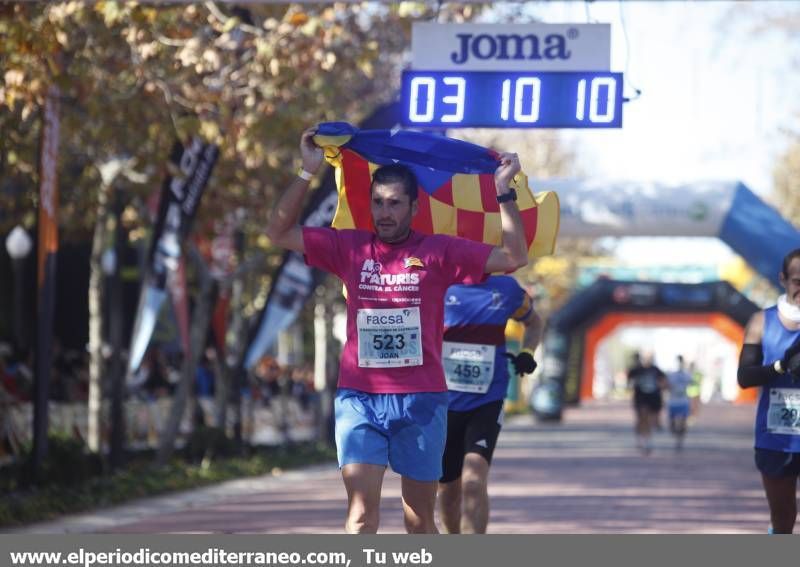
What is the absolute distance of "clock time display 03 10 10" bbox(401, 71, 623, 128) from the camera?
11.4 metres

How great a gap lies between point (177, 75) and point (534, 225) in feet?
22.1

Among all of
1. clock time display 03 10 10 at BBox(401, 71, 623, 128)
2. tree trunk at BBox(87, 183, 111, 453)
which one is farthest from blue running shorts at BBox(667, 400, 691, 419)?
clock time display 03 10 10 at BBox(401, 71, 623, 128)

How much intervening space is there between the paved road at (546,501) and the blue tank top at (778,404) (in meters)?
5.00

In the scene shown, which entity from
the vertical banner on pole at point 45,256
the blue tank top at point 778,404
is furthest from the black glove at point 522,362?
the vertical banner on pole at point 45,256

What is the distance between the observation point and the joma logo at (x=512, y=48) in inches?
461

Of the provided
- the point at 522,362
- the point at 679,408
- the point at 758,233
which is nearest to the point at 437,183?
the point at 522,362

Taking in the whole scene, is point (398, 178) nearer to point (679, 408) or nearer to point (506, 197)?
point (506, 197)

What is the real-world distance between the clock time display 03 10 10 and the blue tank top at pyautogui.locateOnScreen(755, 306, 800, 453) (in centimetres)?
286

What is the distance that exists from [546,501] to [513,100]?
6606 millimetres

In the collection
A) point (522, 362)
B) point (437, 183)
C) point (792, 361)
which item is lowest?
point (522, 362)

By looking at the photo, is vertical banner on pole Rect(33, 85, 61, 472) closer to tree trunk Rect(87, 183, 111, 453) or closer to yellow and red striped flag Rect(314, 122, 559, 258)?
tree trunk Rect(87, 183, 111, 453)

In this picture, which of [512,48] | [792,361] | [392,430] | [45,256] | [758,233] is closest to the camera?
[392,430]

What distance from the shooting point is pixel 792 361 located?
8523 mm

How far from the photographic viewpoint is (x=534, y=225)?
438 inches
